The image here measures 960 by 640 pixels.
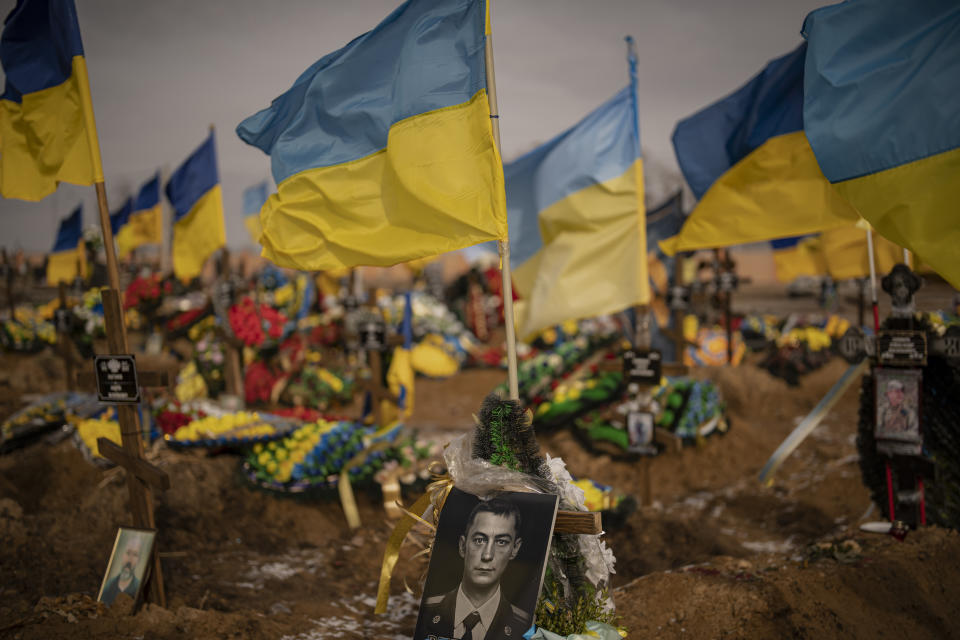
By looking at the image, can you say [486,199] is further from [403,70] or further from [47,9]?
[47,9]

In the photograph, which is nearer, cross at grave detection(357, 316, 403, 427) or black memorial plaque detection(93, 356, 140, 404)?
black memorial plaque detection(93, 356, 140, 404)

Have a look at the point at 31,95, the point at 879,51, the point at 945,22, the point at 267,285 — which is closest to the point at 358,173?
the point at 31,95

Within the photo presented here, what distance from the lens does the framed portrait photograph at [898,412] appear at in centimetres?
444

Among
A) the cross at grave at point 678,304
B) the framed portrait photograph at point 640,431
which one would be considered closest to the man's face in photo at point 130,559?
the framed portrait photograph at point 640,431

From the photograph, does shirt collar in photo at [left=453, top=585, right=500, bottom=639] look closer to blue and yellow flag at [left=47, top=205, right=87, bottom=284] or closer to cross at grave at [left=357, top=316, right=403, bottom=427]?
cross at grave at [left=357, top=316, right=403, bottom=427]

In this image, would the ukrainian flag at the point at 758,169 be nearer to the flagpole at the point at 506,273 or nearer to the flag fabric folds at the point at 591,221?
the flag fabric folds at the point at 591,221

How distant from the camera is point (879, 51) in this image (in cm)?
331

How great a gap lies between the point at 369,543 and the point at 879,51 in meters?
5.07

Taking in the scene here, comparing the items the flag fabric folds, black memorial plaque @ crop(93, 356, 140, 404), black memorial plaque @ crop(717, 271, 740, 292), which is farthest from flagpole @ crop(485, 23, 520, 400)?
black memorial plaque @ crop(717, 271, 740, 292)

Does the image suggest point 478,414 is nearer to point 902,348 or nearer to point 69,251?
point 902,348

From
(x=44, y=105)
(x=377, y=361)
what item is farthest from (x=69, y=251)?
(x=44, y=105)

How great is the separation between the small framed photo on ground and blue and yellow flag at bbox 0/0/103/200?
7.24ft

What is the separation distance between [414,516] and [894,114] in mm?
3054

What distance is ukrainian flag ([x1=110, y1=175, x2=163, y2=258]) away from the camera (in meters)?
12.2
